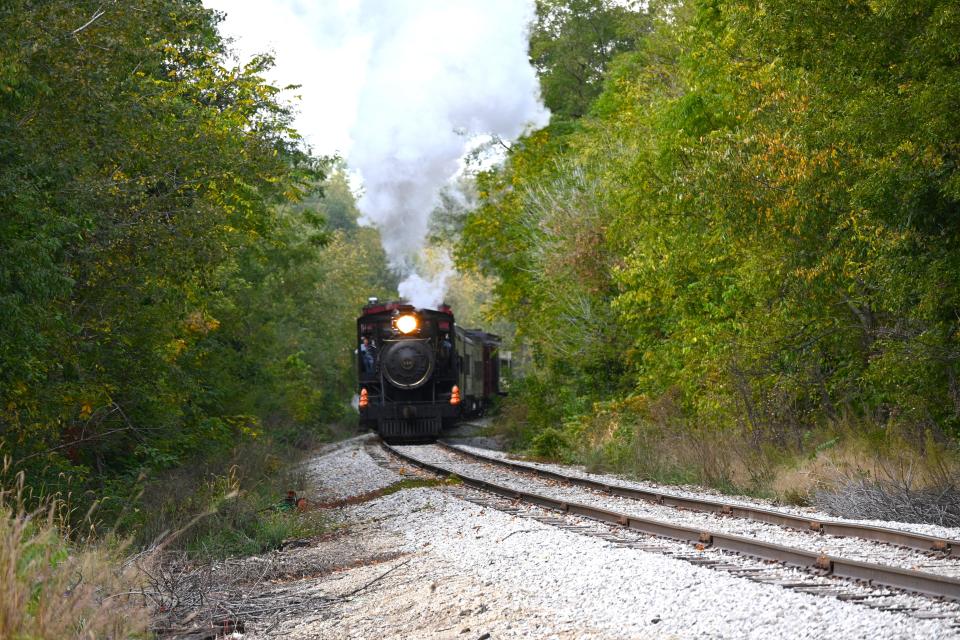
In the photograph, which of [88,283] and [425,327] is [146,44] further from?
[425,327]

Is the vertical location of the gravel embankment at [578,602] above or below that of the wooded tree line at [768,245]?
below

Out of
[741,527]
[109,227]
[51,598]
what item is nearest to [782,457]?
[741,527]

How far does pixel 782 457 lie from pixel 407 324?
48.3 ft

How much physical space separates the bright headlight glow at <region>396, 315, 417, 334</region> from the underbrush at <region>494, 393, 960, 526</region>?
5.36 metres

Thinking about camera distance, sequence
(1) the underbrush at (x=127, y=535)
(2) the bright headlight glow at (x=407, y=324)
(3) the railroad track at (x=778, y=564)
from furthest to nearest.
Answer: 1. (2) the bright headlight glow at (x=407, y=324)
2. (3) the railroad track at (x=778, y=564)
3. (1) the underbrush at (x=127, y=535)

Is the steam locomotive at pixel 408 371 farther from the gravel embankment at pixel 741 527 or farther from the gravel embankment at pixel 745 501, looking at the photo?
the gravel embankment at pixel 741 527

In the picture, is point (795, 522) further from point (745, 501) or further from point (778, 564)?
point (745, 501)

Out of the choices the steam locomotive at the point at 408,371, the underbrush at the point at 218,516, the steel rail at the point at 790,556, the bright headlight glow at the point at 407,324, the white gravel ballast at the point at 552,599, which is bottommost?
the white gravel ballast at the point at 552,599

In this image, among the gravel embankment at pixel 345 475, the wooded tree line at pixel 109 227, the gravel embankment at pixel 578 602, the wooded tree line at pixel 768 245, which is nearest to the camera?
the gravel embankment at pixel 578 602

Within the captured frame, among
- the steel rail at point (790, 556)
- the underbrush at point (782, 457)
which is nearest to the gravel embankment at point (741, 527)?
the steel rail at point (790, 556)

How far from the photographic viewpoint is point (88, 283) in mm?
14516

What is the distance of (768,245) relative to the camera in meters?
16.4

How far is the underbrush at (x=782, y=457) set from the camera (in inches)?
497

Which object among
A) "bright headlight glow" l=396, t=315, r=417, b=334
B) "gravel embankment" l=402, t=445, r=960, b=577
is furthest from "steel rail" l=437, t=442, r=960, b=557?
"bright headlight glow" l=396, t=315, r=417, b=334
